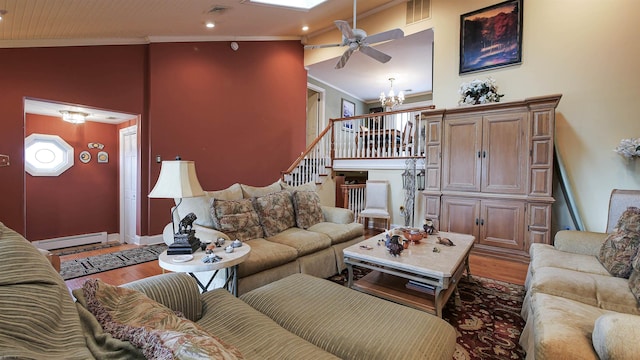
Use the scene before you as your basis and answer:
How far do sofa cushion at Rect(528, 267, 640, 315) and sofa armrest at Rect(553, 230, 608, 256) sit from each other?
595mm

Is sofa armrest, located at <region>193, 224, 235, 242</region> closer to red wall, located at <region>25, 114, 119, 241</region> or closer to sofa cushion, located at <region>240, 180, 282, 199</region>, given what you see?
sofa cushion, located at <region>240, 180, 282, 199</region>

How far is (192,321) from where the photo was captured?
4.42 ft

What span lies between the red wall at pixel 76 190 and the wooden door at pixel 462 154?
5742 mm

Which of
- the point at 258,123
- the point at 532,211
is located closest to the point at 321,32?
the point at 258,123

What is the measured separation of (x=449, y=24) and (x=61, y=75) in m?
5.87

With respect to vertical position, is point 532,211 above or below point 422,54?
below

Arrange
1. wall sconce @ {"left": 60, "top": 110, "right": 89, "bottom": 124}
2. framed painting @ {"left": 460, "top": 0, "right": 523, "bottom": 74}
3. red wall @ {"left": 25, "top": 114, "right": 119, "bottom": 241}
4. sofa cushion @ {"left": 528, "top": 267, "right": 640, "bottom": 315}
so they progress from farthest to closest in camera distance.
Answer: red wall @ {"left": 25, "top": 114, "right": 119, "bottom": 241}
wall sconce @ {"left": 60, "top": 110, "right": 89, "bottom": 124}
framed painting @ {"left": 460, "top": 0, "right": 523, "bottom": 74}
sofa cushion @ {"left": 528, "top": 267, "right": 640, "bottom": 315}

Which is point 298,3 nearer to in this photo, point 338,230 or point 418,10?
point 418,10

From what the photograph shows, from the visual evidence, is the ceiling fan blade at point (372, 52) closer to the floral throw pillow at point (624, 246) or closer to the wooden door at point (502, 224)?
the wooden door at point (502, 224)

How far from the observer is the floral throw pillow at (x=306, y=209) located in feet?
11.4

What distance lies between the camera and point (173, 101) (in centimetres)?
476

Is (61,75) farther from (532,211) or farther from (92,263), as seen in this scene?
(532,211)

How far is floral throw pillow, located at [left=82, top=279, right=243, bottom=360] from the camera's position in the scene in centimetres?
70

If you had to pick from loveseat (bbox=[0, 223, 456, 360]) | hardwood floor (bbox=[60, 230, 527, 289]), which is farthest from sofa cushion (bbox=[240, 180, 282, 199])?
loveseat (bbox=[0, 223, 456, 360])
